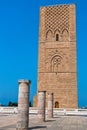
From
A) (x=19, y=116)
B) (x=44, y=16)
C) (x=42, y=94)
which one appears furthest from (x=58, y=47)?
(x=19, y=116)

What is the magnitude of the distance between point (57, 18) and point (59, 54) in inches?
187

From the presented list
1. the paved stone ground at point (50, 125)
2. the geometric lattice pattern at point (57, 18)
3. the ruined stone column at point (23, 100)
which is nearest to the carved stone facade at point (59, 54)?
the geometric lattice pattern at point (57, 18)

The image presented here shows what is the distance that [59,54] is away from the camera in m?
33.2

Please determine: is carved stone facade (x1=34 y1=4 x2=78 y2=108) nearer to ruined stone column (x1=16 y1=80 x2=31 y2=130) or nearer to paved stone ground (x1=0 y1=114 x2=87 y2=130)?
paved stone ground (x1=0 y1=114 x2=87 y2=130)

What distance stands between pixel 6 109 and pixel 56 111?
16.7 feet

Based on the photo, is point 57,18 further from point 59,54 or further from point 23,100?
point 23,100

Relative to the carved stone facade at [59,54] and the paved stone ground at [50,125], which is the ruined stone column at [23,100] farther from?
the carved stone facade at [59,54]

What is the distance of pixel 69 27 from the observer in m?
33.7

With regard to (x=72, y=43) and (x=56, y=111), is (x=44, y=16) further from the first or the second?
(x=56, y=111)

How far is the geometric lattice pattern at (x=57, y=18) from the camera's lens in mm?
33938

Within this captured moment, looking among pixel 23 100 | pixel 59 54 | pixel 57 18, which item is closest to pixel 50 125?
pixel 23 100

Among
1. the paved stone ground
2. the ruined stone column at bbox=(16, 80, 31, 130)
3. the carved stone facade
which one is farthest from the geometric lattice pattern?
the ruined stone column at bbox=(16, 80, 31, 130)

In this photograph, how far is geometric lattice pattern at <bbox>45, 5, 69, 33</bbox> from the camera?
111ft

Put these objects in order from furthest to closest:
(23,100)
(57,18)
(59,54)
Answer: (57,18)
(59,54)
(23,100)
